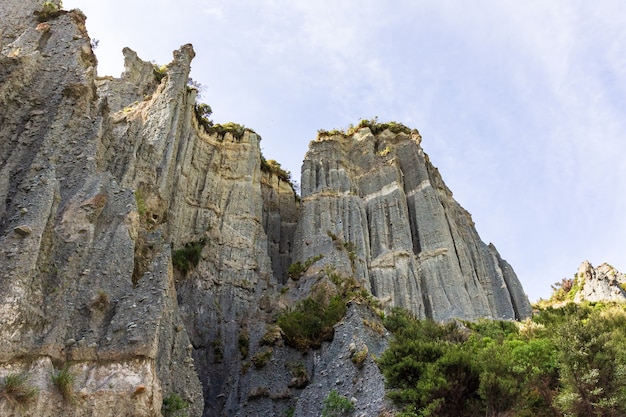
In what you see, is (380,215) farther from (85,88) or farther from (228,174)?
(85,88)

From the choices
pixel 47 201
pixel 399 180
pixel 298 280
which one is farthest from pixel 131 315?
pixel 399 180

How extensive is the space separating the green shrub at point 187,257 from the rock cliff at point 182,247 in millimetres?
148

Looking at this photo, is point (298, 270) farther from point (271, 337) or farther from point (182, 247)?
point (271, 337)

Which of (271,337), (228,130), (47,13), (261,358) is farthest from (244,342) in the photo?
(228,130)

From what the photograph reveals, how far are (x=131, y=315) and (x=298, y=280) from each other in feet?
49.1

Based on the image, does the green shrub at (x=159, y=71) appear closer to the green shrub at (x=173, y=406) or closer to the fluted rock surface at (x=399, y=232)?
the fluted rock surface at (x=399, y=232)

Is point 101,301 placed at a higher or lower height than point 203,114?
lower

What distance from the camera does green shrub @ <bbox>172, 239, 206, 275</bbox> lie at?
28031 millimetres

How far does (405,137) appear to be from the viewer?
4616 cm

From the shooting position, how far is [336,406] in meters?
16.8

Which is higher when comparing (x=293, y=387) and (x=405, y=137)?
(x=405, y=137)

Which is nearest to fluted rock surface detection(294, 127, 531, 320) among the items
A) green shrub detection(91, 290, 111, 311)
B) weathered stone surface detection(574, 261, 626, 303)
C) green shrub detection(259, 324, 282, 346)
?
weathered stone surface detection(574, 261, 626, 303)

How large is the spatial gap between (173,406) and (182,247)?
53.3 feet

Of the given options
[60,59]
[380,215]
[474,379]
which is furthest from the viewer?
[380,215]
